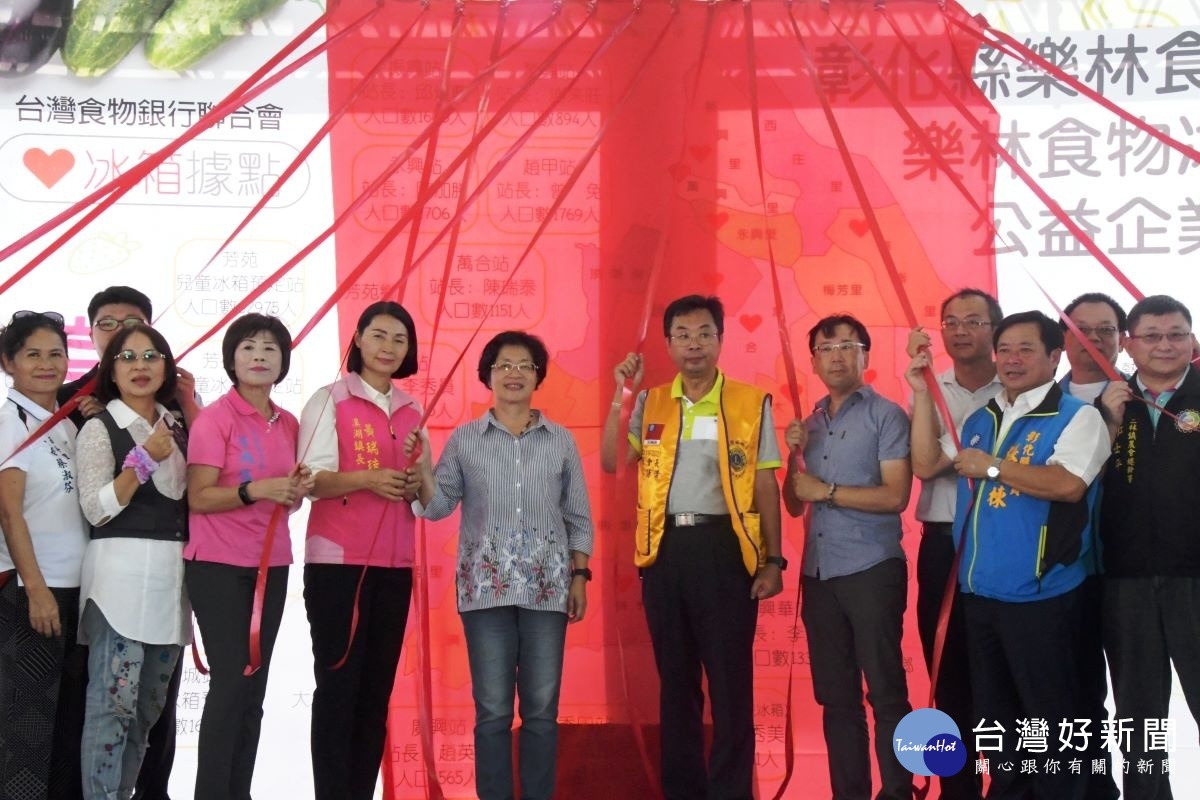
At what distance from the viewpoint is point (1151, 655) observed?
2.62 metres

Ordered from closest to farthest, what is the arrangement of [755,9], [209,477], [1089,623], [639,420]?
[209,477] → [1089,623] → [639,420] → [755,9]

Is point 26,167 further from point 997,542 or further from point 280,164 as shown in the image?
point 997,542

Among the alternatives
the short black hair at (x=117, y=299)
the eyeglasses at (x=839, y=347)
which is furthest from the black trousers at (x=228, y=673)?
the eyeglasses at (x=839, y=347)

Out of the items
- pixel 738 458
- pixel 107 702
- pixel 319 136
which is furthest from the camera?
pixel 319 136

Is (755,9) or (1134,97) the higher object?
(755,9)

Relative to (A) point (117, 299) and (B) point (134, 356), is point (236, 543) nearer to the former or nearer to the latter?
(B) point (134, 356)

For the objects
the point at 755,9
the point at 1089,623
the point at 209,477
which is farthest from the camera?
the point at 755,9

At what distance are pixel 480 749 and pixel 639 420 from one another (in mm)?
902

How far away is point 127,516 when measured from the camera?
2.61 meters

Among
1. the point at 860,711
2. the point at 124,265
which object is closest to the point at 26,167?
the point at 124,265

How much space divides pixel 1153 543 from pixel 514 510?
1.47 meters

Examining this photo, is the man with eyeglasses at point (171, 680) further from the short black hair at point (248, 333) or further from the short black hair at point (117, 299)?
the short black hair at point (248, 333)

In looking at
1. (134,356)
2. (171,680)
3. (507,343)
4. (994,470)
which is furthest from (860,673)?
(134,356)

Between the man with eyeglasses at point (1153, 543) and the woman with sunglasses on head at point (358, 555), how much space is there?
1.65 m
